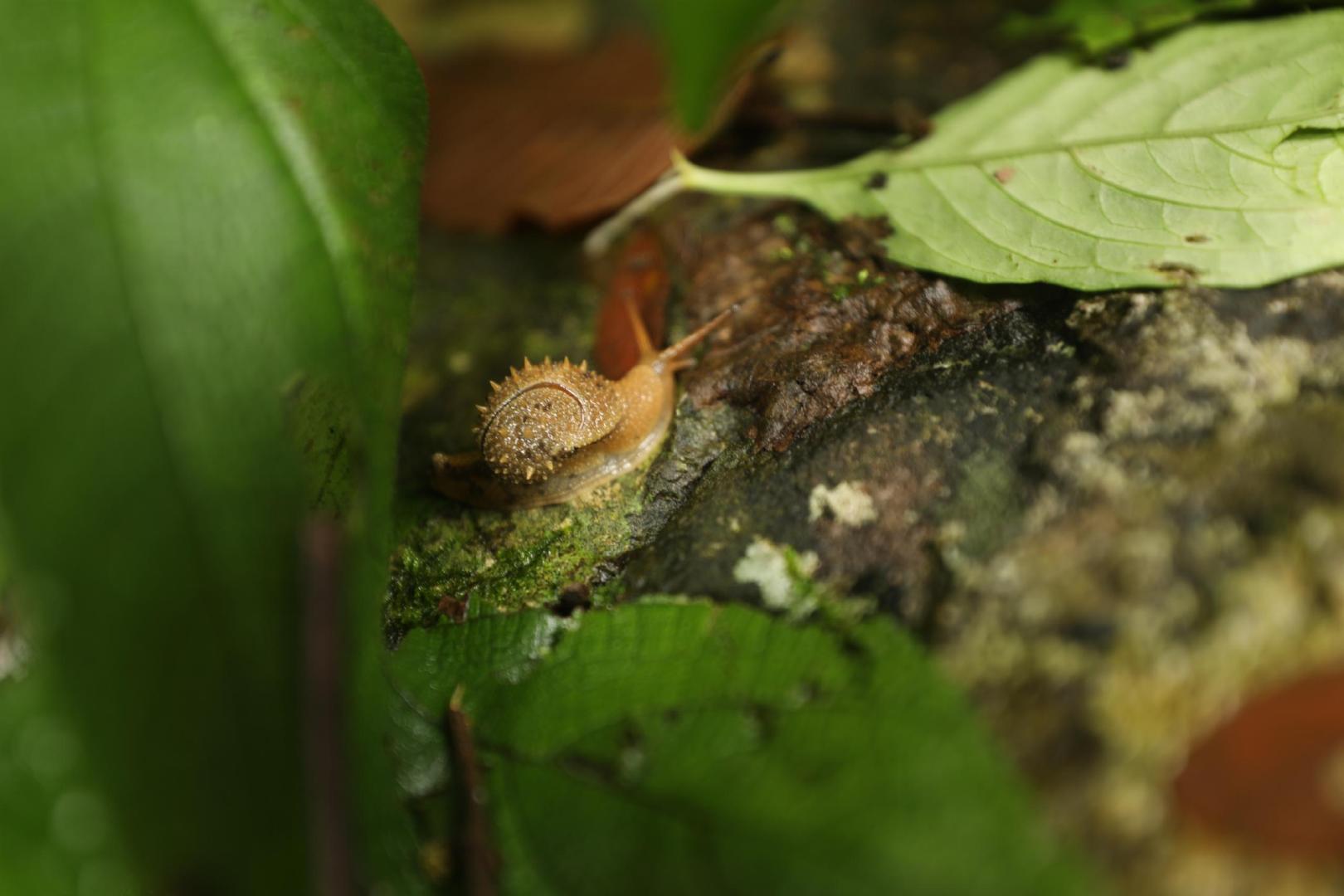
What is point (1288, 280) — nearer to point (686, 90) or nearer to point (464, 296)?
point (686, 90)

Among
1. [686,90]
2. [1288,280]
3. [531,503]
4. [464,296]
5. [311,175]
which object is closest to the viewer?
[686,90]

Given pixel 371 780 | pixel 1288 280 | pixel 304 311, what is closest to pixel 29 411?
pixel 304 311

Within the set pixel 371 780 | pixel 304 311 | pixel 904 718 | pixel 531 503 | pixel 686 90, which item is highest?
pixel 686 90

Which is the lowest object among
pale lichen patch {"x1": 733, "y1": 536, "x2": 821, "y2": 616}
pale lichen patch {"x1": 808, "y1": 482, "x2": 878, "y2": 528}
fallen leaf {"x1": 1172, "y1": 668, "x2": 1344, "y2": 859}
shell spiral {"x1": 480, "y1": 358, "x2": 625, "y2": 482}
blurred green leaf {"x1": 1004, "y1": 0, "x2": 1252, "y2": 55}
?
shell spiral {"x1": 480, "y1": 358, "x2": 625, "y2": 482}

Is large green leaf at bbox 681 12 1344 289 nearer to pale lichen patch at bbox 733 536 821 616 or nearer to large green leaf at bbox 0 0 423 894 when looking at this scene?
pale lichen patch at bbox 733 536 821 616

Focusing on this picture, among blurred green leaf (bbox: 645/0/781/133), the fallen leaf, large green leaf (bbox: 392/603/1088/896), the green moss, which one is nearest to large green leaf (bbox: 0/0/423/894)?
large green leaf (bbox: 392/603/1088/896)

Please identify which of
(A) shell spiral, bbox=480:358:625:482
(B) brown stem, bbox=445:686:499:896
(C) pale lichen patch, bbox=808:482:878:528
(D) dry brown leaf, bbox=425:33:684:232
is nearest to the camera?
(B) brown stem, bbox=445:686:499:896
